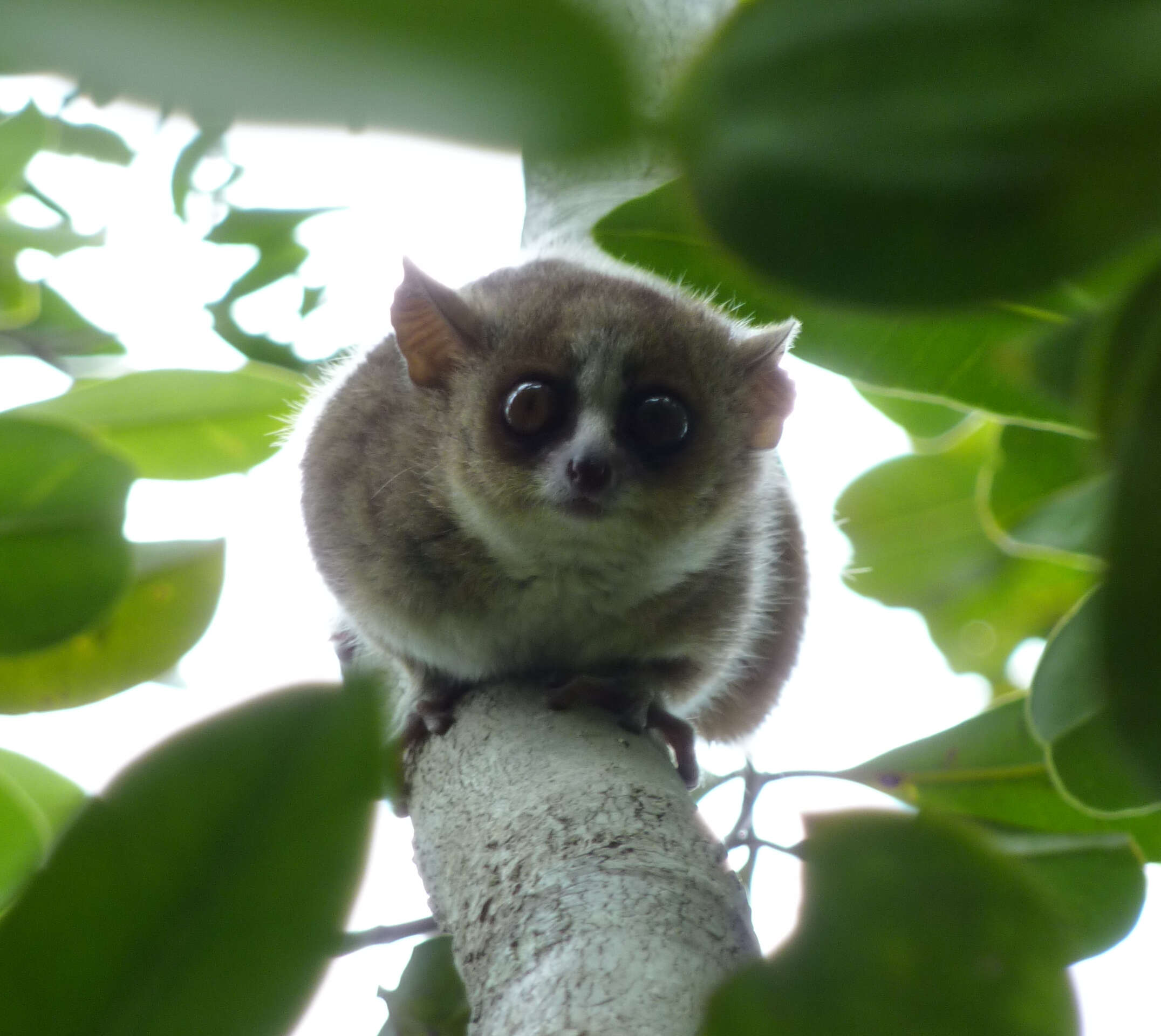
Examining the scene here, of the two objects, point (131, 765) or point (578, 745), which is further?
point (578, 745)

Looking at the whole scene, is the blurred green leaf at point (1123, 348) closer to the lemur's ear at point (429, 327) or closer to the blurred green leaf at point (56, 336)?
the blurred green leaf at point (56, 336)

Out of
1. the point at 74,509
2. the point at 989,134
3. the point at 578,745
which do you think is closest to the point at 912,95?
the point at 989,134

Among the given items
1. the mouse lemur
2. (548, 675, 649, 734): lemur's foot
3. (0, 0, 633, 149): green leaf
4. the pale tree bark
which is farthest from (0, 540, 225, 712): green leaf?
(0, 0, 633, 149): green leaf

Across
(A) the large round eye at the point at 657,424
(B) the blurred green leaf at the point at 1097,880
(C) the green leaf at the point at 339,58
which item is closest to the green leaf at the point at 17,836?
(C) the green leaf at the point at 339,58

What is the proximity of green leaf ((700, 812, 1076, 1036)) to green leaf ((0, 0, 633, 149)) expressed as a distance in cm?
33

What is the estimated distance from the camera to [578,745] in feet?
5.85

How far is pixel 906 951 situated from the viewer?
21.7 inches

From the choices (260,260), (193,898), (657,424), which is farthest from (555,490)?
(193,898)

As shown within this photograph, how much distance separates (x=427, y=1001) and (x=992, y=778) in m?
1.23

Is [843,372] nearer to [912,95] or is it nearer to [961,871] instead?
[961,871]

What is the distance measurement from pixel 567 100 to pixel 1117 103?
163 millimetres

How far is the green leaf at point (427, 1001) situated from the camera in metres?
1.22

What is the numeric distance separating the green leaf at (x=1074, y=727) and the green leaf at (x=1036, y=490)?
0.13m

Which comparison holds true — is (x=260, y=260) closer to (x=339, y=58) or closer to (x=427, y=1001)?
(x=427, y=1001)
